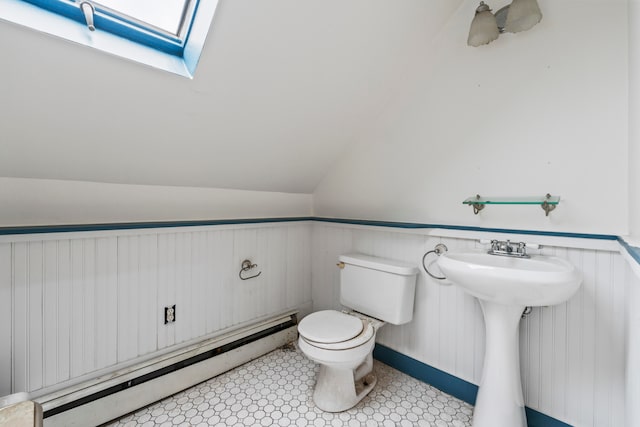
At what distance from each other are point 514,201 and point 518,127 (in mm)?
342

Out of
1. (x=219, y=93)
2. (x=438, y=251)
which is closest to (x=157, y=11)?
(x=219, y=93)

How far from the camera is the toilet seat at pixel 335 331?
1.44 meters

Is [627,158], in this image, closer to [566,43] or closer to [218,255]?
[566,43]

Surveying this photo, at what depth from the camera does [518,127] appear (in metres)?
1.41

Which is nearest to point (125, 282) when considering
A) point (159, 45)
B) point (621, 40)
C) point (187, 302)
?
point (187, 302)

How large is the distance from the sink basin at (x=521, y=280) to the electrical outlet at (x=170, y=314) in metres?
1.43

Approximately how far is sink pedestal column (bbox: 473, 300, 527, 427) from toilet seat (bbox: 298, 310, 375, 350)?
0.54m

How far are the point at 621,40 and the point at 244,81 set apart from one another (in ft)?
4.98

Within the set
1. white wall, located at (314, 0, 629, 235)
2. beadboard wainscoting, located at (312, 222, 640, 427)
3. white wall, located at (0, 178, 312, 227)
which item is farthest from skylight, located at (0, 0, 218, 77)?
beadboard wainscoting, located at (312, 222, 640, 427)

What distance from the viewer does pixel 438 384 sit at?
1.70 m

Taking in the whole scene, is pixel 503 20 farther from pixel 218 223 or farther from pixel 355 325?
pixel 218 223

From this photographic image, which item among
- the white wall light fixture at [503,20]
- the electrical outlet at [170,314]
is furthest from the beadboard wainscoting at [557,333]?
the electrical outlet at [170,314]

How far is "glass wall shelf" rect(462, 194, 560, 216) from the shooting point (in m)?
1.31

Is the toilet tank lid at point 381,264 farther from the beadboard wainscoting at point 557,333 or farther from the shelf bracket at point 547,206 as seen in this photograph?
the shelf bracket at point 547,206
